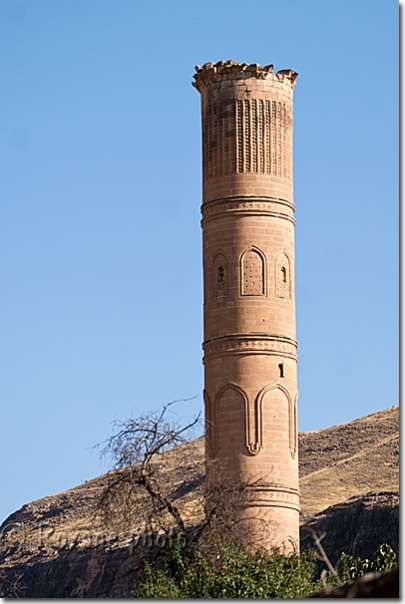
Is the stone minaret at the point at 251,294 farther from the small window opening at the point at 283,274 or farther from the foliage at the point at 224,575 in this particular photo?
the foliage at the point at 224,575

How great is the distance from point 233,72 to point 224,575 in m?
8.11

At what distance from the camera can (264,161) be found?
2142cm

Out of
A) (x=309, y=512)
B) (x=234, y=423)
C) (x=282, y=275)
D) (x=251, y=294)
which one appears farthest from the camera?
(x=309, y=512)

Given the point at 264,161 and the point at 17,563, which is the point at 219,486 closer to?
the point at 264,161

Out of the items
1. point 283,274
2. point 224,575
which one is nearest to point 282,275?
point 283,274

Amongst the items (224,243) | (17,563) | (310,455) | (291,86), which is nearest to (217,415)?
(224,243)

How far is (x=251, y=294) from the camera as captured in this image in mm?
20969

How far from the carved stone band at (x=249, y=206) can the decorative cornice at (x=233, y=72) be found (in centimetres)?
196

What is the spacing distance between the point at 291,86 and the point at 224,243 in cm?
290

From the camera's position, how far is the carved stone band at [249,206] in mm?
21188

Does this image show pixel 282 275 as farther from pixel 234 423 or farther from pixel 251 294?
pixel 234 423

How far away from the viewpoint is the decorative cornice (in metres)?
21.5

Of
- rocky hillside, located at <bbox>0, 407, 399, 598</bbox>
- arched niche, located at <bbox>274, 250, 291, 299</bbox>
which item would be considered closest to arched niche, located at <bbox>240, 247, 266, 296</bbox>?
arched niche, located at <bbox>274, 250, 291, 299</bbox>

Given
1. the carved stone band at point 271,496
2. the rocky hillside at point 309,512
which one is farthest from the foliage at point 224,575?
the rocky hillside at point 309,512
